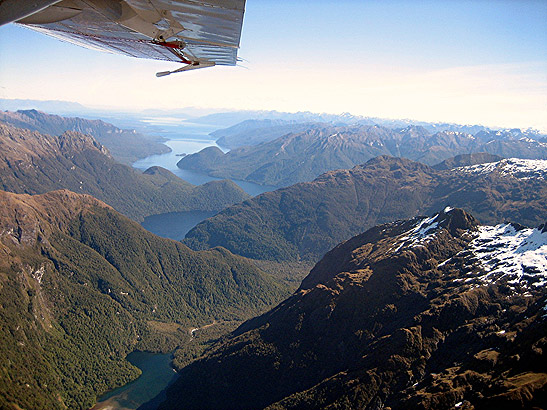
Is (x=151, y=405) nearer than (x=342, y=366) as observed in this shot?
A: No

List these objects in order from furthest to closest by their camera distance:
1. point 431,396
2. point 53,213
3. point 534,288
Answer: point 53,213, point 534,288, point 431,396

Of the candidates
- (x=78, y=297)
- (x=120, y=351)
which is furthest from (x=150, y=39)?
(x=78, y=297)

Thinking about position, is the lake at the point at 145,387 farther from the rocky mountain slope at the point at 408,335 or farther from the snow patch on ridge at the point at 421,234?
the snow patch on ridge at the point at 421,234

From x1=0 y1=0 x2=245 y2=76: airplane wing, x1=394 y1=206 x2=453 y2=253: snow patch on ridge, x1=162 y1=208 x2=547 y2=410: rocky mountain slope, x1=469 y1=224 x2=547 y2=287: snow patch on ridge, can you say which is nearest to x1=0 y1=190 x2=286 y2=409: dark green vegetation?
x1=162 y1=208 x2=547 y2=410: rocky mountain slope

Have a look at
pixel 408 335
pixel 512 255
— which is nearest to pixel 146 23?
pixel 408 335

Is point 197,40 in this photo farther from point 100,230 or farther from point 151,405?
point 100,230

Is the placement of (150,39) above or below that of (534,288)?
above

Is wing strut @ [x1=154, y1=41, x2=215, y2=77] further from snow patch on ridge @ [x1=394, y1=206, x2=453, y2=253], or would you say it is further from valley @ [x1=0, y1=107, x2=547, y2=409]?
snow patch on ridge @ [x1=394, y1=206, x2=453, y2=253]
